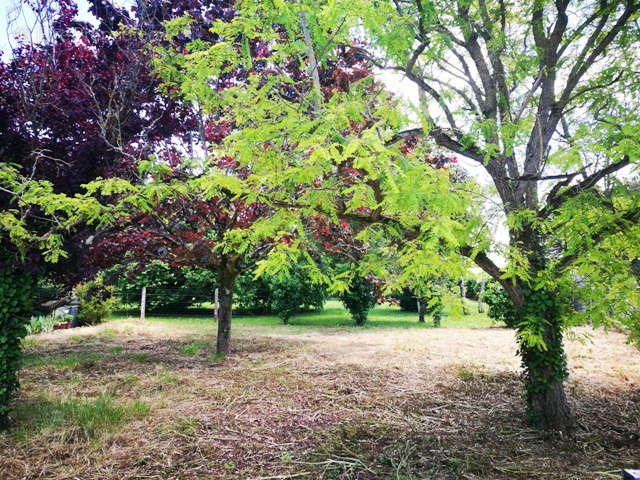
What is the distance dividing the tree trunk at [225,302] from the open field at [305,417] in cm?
28

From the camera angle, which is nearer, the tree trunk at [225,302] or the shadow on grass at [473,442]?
the shadow on grass at [473,442]

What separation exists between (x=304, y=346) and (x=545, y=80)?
246 inches

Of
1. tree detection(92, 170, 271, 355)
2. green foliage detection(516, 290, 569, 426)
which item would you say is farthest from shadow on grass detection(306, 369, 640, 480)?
tree detection(92, 170, 271, 355)

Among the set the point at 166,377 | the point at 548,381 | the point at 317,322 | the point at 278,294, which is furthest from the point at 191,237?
the point at 317,322

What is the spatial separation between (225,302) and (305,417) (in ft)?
10.9

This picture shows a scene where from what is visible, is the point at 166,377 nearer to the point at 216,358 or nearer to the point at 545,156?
the point at 216,358

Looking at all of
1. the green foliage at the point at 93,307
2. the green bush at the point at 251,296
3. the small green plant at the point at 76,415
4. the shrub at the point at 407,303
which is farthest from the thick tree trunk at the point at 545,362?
the shrub at the point at 407,303

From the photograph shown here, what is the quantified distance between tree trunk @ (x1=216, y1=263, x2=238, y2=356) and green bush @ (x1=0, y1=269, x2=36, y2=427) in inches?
121

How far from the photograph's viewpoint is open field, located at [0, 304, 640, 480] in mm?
2916

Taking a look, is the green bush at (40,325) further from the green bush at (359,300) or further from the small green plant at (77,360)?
the green bush at (359,300)

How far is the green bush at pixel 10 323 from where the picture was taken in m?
3.56

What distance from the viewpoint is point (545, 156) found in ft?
11.9

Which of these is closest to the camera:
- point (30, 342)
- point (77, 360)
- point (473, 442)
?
point (473, 442)

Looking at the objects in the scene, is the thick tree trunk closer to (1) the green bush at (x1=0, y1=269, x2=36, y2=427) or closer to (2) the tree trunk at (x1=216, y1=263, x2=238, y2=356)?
(2) the tree trunk at (x1=216, y1=263, x2=238, y2=356)
